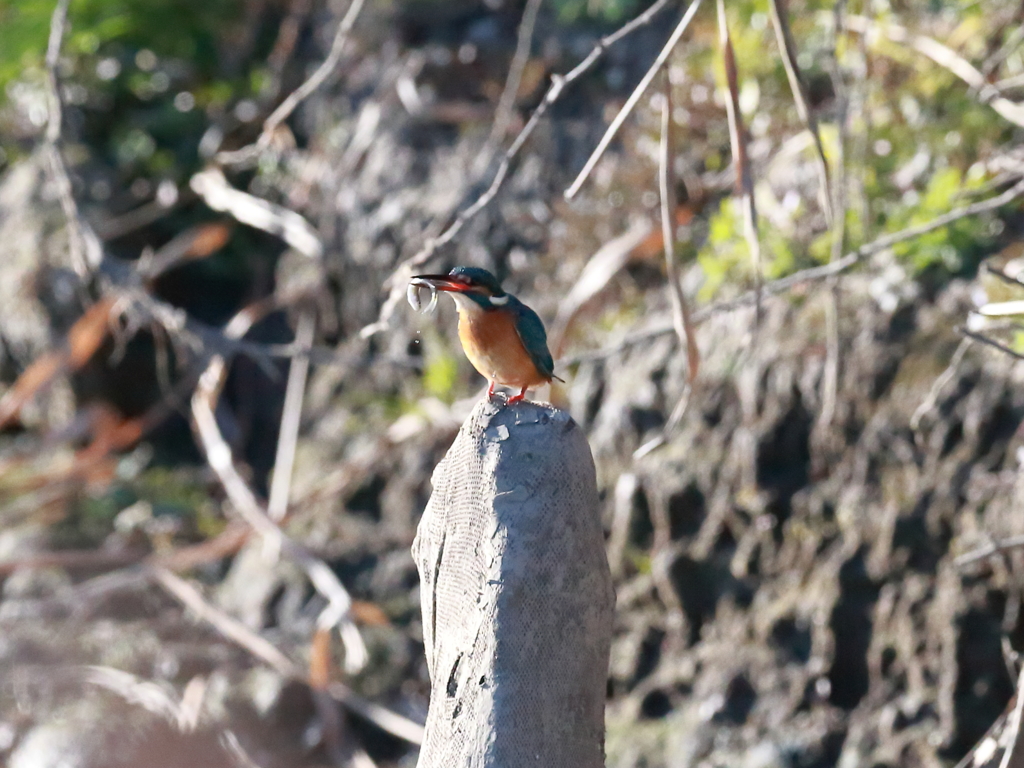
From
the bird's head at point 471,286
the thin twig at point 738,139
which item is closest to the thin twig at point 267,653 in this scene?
the bird's head at point 471,286

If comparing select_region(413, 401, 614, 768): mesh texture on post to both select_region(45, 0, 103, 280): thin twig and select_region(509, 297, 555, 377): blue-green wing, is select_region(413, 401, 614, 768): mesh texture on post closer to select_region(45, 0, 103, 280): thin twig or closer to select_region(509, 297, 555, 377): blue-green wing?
select_region(509, 297, 555, 377): blue-green wing

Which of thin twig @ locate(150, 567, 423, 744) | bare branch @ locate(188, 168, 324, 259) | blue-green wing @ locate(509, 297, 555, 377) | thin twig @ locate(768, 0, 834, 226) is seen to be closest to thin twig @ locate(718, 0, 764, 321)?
thin twig @ locate(768, 0, 834, 226)

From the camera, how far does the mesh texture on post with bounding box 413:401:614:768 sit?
2.16 meters

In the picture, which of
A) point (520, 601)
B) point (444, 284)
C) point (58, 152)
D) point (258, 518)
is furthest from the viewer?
point (258, 518)

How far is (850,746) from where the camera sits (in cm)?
435

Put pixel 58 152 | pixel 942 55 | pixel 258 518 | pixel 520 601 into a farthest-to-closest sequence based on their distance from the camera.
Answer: pixel 258 518 < pixel 942 55 < pixel 58 152 < pixel 520 601

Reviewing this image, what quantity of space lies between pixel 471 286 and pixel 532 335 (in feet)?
0.64

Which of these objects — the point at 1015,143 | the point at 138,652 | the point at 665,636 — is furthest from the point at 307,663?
the point at 1015,143

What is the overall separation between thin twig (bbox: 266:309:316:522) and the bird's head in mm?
3714

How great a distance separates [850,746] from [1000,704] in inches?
21.6

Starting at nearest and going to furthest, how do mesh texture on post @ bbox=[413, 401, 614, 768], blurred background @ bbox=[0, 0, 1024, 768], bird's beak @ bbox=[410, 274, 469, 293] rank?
mesh texture on post @ bbox=[413, 401, 614, 768]
bird's beak @ bbox=[410, 274, 469, 293]
blurred background @ bbox=[0, 0, 1024, 768]

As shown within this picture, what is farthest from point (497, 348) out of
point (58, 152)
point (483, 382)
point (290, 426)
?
point (290, 426)

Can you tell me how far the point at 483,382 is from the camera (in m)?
6.27

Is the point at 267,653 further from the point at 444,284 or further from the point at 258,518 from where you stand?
the point at 444,284
